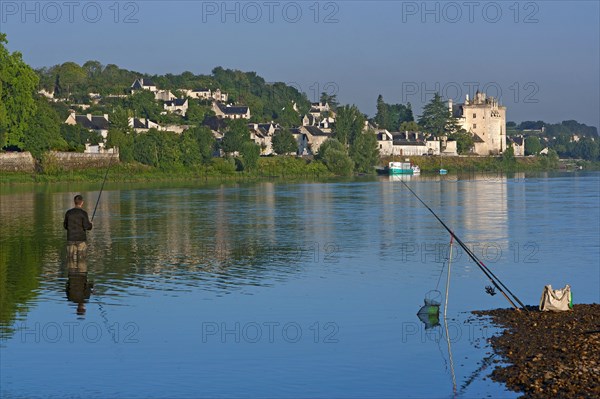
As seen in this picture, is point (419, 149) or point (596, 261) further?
point (419, 149)

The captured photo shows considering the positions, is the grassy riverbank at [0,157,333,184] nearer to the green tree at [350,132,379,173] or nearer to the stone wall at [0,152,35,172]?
the stone wall at [0,152,35,172]

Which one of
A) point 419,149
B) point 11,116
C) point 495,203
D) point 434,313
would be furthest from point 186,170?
point 434,313

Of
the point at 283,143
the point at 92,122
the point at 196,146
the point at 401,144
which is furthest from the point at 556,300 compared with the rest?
the point at 401,144

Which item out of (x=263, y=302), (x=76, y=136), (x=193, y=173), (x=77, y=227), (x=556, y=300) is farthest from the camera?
(x=193, y=173)

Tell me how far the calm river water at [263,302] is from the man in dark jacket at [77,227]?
0.48m

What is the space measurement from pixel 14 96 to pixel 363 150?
6380cm

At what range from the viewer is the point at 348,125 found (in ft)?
515

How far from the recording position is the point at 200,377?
16.6 m

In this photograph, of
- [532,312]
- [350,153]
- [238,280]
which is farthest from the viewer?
[350,153]

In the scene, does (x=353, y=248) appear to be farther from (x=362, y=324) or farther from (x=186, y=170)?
(x=186, y=170)

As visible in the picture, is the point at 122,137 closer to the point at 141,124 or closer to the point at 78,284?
the point at 141,124

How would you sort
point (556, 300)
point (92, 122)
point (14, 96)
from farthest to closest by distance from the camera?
point (92, 122)
point (14, 96)
point (556, 300)

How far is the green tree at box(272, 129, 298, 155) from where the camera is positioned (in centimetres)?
15400

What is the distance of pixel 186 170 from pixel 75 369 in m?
108
